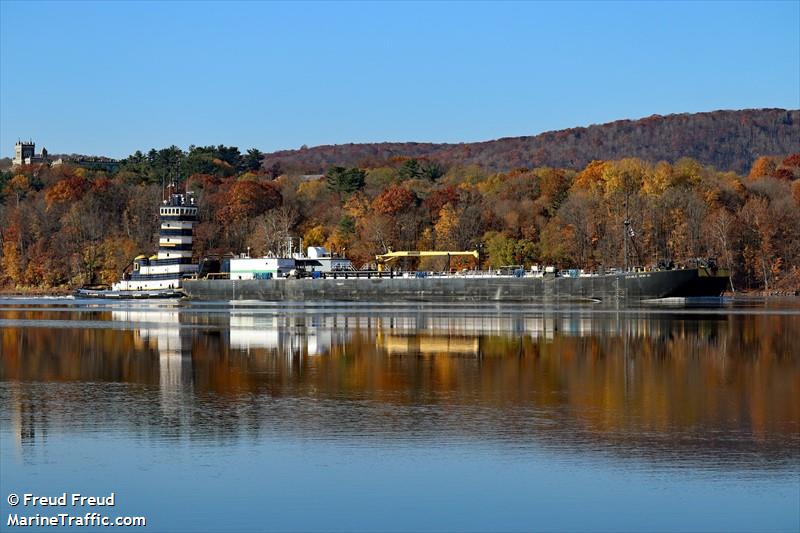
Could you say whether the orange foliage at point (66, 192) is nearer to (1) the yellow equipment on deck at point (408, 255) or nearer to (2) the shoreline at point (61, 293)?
(2) the shoreline at point (61, 293)

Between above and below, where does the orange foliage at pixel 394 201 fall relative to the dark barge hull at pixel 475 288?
above

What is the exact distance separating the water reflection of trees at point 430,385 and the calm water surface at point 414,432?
0.37ft

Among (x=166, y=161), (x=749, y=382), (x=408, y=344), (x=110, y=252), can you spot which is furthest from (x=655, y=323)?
(x=166, y=161)

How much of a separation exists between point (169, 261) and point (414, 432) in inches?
3517

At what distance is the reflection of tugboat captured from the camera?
108375 millimetres

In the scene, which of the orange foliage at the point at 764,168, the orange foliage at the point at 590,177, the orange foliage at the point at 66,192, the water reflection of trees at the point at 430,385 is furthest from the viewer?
the orange foliage at the point at 764,168

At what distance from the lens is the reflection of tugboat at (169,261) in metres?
108

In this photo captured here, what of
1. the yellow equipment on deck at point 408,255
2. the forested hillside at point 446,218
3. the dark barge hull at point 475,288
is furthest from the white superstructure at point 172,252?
the forested hillside at point 446,218

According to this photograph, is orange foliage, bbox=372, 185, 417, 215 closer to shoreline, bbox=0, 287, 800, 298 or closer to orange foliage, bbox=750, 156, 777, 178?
shoreline, bbox=0, 287, 800, 298

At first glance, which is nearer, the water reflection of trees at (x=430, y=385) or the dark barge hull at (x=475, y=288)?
the water reflection of trees at (x=430, y=385)

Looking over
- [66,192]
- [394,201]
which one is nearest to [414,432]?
[394,201]

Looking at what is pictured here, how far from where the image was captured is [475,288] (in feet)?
329

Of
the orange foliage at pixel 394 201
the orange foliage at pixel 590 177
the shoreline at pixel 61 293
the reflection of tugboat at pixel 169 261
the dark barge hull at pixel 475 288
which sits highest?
the orange foliage at pixel 590 177

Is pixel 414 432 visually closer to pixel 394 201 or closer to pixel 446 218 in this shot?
pixel 446 218
